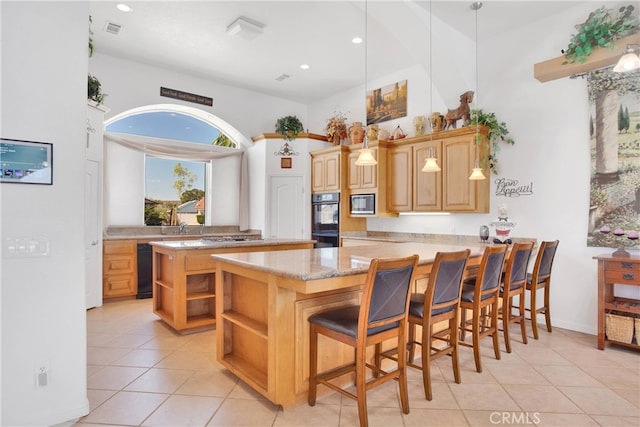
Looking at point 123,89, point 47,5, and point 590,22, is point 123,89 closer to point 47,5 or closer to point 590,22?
point 47,5

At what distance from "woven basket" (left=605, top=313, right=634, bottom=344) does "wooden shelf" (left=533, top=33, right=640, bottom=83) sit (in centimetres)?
242

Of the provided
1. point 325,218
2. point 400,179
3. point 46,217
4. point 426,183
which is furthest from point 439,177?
point 46,217

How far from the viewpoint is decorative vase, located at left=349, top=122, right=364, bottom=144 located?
19.5 ft

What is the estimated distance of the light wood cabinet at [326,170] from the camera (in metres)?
5.88

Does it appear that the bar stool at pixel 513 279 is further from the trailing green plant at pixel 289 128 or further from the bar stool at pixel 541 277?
the trailing green plant at pixel 289 128

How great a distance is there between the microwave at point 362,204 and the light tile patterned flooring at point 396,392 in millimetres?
2583

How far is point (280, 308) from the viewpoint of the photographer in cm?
218

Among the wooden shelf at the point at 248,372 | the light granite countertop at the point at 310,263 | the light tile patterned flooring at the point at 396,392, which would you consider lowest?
the light tile patterned flooring at the point at 396,392

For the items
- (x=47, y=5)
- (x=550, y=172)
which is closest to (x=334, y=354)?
(x=47, y=5)

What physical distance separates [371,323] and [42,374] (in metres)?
1.87

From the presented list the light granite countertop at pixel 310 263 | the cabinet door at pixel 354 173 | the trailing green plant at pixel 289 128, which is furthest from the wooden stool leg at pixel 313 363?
the trailing green plant at pixel 289 128

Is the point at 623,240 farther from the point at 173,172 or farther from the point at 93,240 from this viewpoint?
the point at 173,172

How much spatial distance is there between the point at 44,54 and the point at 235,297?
195cm

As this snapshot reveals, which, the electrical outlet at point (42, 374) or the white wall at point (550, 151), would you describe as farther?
the white wall at point (550, 151)
